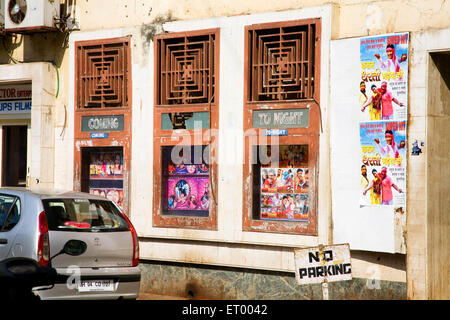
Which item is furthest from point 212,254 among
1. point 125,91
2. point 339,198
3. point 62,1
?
point 62,1

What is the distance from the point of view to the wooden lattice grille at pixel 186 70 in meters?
12.5

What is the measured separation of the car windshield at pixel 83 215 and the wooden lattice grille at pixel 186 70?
127 inches

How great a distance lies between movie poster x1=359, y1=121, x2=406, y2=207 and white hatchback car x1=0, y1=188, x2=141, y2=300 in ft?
11.0

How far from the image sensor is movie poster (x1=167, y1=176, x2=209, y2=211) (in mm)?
12688

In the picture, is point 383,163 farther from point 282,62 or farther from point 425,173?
point 282,62

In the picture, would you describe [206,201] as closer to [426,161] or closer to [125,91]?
[125,91]

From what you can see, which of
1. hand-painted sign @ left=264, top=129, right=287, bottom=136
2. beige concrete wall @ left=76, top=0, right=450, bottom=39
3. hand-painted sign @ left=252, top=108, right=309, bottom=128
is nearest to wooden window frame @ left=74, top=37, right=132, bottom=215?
beige concrete wall @ left=76, top=0, right=450, bottom=39

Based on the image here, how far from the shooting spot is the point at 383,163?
10.8 metres

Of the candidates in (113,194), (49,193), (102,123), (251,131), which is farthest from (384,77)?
(113,194)

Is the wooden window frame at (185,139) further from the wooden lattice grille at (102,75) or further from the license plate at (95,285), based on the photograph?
the license plate at (95,285)

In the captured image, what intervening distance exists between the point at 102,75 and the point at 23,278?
579 cm

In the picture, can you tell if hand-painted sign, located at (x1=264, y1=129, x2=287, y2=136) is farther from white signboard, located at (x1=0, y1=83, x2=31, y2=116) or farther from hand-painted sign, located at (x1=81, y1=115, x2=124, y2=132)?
Answer: white signboard, located at (x1=0, y1=83, x2=31, y2=116)

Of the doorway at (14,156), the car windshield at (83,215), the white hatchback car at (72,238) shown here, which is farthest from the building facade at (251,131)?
the white hatchback car at (72,238)

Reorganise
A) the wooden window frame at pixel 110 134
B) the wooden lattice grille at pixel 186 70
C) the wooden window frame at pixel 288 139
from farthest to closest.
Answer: the wooden window frame at pixel 110 134, the wooden lattice grille at pixel 186 70, the wooden window frame at pixel 288 139
